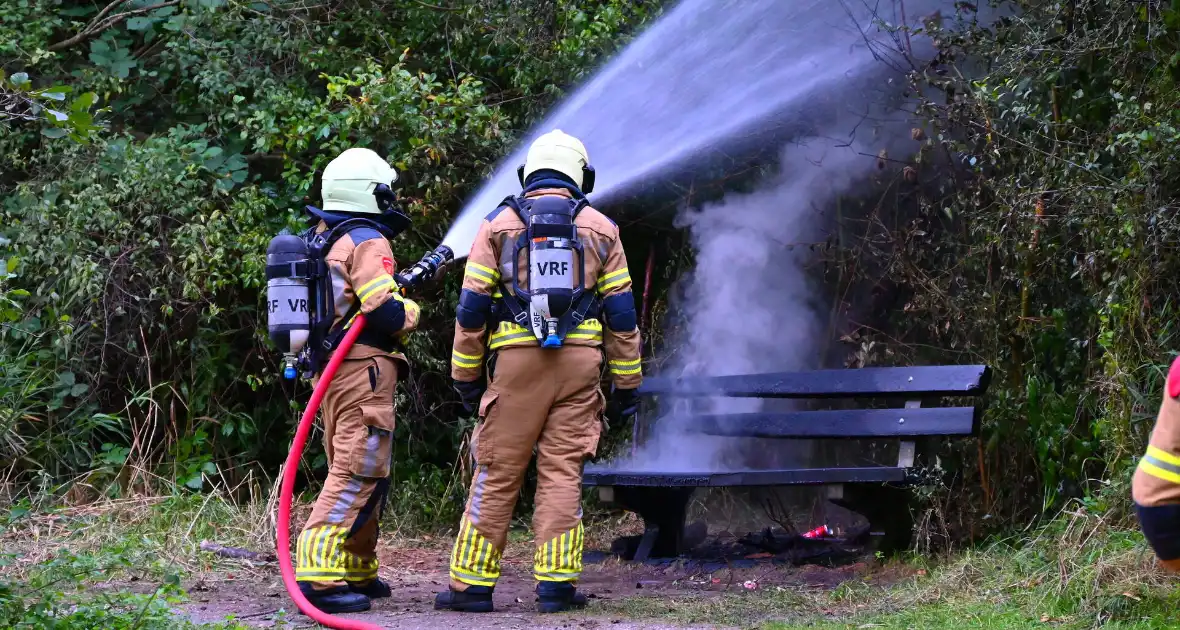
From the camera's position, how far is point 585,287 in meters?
5.16

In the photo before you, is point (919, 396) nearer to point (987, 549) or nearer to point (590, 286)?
point (987, 549)

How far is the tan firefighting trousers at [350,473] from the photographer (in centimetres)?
514

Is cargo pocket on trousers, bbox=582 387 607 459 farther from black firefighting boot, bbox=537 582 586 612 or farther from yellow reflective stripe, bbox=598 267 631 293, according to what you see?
black firefighting boot, bbox=537 582 586 612

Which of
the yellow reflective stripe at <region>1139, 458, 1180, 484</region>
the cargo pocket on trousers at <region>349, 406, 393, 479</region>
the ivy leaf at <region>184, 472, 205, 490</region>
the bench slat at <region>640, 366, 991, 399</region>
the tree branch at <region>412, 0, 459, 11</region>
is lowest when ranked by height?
the ivy leaf at <region>184, 472, 205, 490</region>

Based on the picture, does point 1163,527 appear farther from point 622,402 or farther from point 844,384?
point 844,384

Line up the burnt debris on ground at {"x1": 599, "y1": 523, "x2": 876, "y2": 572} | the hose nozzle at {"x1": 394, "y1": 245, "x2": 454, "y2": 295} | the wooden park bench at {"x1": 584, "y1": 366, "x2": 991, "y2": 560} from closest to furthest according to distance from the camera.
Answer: the hose nozzle at {"x1": 394, "y1": 245, "x2": 454, "y2": 295} < the wooden park bench at {"x1": 584, "y1": 366, "x2": 991, "y2": 560} < the burnt debris on ground at {"x1": 599, "y1": 523, "x2": 876, "y2": 572}

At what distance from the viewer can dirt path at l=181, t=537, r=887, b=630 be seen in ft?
16.2

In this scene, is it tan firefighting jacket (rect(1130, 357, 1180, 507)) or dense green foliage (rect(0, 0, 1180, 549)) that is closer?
tan firefighting jacket (rect(1130, 357, 1180, 507))

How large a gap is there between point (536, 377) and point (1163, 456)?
2890 millimetres

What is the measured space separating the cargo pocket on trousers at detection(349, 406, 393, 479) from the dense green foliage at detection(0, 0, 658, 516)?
2.16m

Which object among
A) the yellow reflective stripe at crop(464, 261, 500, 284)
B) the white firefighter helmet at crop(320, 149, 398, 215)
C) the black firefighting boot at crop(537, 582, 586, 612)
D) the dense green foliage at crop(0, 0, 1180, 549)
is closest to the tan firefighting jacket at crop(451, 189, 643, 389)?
the yellow reflective stripe at crop(464, 261, 500, 284)

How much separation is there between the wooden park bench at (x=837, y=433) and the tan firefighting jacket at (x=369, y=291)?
1649mm

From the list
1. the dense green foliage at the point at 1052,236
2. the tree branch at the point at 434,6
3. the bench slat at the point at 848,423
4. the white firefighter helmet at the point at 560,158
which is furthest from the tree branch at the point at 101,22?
the dense green foliage at the point at 1052,236

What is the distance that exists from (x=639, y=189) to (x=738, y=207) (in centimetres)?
65
